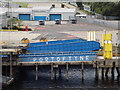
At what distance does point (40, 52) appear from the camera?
4747 centimetres

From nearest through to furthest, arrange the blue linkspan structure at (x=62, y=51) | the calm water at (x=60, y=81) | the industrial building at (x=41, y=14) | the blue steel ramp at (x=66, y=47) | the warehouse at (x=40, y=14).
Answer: the calm water at (x=60, y=81)
the blue linkspan structure at (x=62, y=51)
the blue steel ramp at (x=66, y=47)
the industrial building at (x=41, y=14)
the warehouse at (x=40, y=14)

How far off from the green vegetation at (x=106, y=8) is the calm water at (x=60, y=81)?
49596mm

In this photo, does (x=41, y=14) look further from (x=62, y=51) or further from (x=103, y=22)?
(x=62, y=51)

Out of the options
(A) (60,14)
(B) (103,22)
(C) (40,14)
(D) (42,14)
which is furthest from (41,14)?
(B) (103,22)

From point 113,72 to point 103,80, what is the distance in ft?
6.81

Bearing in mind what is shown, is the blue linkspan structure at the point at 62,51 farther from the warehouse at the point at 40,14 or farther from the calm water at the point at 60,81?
the warehouse at the point at 40,14

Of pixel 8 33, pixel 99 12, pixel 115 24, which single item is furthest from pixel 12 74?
pixel 99 12

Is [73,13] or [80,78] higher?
[73,13]

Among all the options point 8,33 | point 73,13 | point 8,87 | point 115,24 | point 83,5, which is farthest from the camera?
point 83,5

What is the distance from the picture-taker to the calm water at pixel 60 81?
4219 centimetres

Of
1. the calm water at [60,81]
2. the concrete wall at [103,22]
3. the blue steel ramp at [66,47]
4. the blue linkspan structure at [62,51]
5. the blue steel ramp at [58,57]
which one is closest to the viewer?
the calm water at [60,81]

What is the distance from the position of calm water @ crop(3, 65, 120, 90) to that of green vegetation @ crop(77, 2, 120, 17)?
163 ft

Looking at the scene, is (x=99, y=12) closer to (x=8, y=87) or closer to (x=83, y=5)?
(x=83, y=5)

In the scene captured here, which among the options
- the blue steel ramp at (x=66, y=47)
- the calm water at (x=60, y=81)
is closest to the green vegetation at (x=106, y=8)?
the blue steel ramp at (x=66, y=47)
